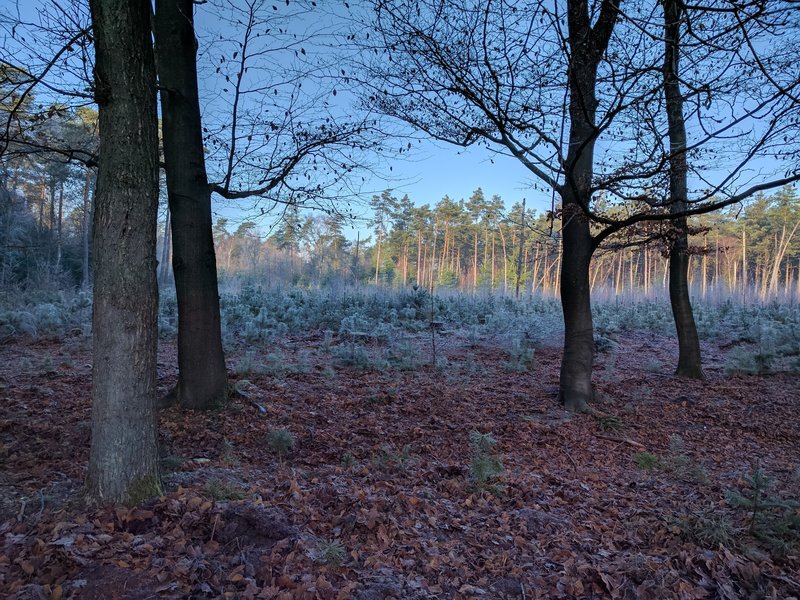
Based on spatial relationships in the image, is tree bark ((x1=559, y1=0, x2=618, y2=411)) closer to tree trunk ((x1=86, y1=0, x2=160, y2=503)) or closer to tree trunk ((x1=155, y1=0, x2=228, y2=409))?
tree trunk ((x1=155, y1=0, x2=228, y2=409))

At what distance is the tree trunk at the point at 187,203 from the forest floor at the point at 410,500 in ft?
1.70

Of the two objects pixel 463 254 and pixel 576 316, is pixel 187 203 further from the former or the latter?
pixel 463 254

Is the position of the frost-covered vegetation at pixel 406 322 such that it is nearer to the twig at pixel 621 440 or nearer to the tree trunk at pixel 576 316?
the tree trunk at pixel 576 316

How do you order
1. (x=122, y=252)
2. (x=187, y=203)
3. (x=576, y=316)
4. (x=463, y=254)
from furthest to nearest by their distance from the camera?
(x=463, y=254), (x=576, y=316), (x=187, y=203), (x=122, y=252)

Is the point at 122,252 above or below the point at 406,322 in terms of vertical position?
above

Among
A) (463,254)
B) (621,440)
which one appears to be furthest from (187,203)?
(463,254)

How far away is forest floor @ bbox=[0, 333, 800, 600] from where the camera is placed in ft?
7.49

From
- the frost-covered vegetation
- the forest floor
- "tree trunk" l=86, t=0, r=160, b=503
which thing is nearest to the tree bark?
the forest floor

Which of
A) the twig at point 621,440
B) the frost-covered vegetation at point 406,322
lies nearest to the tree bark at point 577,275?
the twig at point 621,440

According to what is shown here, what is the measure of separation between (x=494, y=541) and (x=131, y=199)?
121 inches

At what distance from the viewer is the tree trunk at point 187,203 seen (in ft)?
16.7

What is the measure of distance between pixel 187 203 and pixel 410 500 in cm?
401

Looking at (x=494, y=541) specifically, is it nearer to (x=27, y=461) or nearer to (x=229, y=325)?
(x=27, y=461)

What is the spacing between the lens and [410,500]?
3287mm
